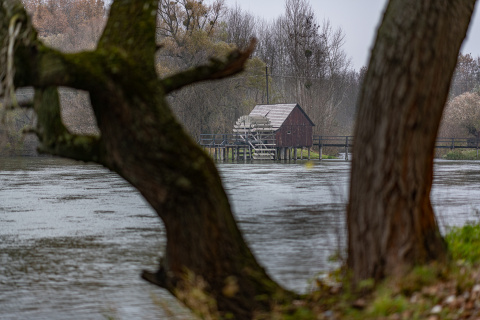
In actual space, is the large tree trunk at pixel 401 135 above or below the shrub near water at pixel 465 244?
above

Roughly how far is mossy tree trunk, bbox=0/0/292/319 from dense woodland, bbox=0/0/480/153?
2121 inches

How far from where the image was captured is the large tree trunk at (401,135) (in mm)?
6461

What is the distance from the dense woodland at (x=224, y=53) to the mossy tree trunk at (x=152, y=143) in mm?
53868

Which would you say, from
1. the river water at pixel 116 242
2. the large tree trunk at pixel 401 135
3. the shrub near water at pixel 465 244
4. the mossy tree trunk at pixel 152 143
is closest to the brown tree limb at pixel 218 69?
the mossy tree trunk at pixel 152 143

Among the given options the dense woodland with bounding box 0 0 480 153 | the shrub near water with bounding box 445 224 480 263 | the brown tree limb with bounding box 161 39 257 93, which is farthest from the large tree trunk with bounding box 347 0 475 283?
the dense woodland with bounding box 0 0 480 153

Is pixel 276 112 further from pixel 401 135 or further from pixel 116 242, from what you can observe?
pixel 401 135

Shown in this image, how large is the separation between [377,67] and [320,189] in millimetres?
22257

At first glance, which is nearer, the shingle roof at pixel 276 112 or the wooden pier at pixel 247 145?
the wooden pier at pixel 247 145

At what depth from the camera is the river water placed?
9.57 m

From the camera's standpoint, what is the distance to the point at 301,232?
52.4 feet

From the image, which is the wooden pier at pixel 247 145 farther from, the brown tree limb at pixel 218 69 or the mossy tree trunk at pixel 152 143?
the brown tree limb at pixel 218 69

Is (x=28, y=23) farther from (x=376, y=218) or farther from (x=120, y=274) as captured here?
Answer: (x=120, y=274)

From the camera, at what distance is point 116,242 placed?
14797mm

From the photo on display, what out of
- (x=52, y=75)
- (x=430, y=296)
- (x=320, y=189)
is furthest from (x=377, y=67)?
(x=320, y=189)
